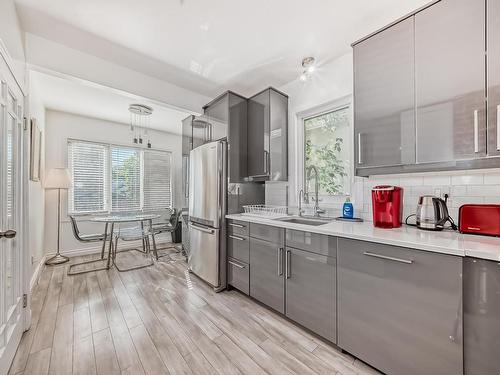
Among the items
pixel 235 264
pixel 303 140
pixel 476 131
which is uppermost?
pixel 303 140

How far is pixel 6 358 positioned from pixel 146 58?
2688 millimetres

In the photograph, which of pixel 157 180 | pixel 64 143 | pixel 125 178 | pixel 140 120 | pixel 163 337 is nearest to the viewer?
pixel 163 337

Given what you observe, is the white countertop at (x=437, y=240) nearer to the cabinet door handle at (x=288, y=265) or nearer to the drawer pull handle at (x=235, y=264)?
the cabinet door handle at (x=288, y=265)

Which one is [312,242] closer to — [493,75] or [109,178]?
[493,75]

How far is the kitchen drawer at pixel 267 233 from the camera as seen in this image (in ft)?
6.40

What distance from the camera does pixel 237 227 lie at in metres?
2.42

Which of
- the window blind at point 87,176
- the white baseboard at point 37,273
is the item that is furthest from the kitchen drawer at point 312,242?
the window blind at point 87,176

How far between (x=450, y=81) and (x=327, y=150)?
120cm

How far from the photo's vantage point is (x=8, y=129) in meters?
1.45

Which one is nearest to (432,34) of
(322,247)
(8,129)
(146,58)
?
(322,247)

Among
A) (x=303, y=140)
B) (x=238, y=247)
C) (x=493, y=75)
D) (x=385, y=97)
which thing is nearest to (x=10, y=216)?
(x=238, y=247)

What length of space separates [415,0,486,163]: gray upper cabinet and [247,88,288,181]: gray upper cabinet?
144 centimetres

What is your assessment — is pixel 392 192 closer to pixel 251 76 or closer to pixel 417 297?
pixel 417 297

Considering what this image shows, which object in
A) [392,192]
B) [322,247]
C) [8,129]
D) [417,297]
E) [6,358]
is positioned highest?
[8,129]
